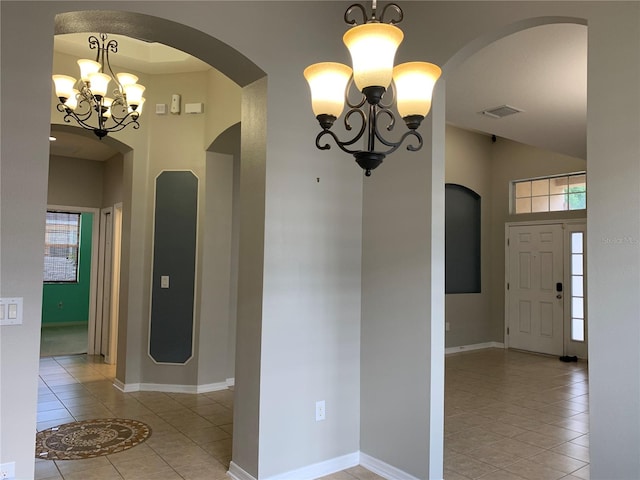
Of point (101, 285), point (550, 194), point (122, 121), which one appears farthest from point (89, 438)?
point (550, 194)

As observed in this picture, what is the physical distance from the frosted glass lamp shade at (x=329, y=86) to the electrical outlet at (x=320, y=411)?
6.46 ft

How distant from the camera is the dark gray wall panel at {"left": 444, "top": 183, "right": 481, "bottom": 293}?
25.2 ft

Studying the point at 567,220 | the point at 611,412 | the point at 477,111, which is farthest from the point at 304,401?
the point at 567,220

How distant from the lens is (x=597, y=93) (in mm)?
2236

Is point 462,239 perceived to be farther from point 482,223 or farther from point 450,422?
point 450,422

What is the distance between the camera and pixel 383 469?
3.14 m

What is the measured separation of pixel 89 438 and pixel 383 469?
7.51 ft

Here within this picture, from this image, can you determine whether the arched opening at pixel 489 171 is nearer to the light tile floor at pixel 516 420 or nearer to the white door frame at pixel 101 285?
the light tile floor at pixel 516 420

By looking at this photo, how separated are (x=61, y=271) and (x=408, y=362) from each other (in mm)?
9673

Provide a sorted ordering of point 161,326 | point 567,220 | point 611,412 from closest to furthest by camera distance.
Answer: point 611,412
point 161,326
point 567,220

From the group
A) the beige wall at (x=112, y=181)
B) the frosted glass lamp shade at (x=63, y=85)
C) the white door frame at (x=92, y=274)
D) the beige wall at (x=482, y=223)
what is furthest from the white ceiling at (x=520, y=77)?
the white door frame at (x=92, y=274)

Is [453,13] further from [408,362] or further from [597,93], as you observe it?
[408,362]

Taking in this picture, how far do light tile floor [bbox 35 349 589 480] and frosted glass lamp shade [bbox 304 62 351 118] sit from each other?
7.75ft

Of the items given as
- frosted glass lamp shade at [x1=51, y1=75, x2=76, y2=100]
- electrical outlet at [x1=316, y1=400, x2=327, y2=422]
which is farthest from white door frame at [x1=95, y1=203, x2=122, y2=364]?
electrical outlet at [x1=316, y1=400, x2=327, y2=422]
